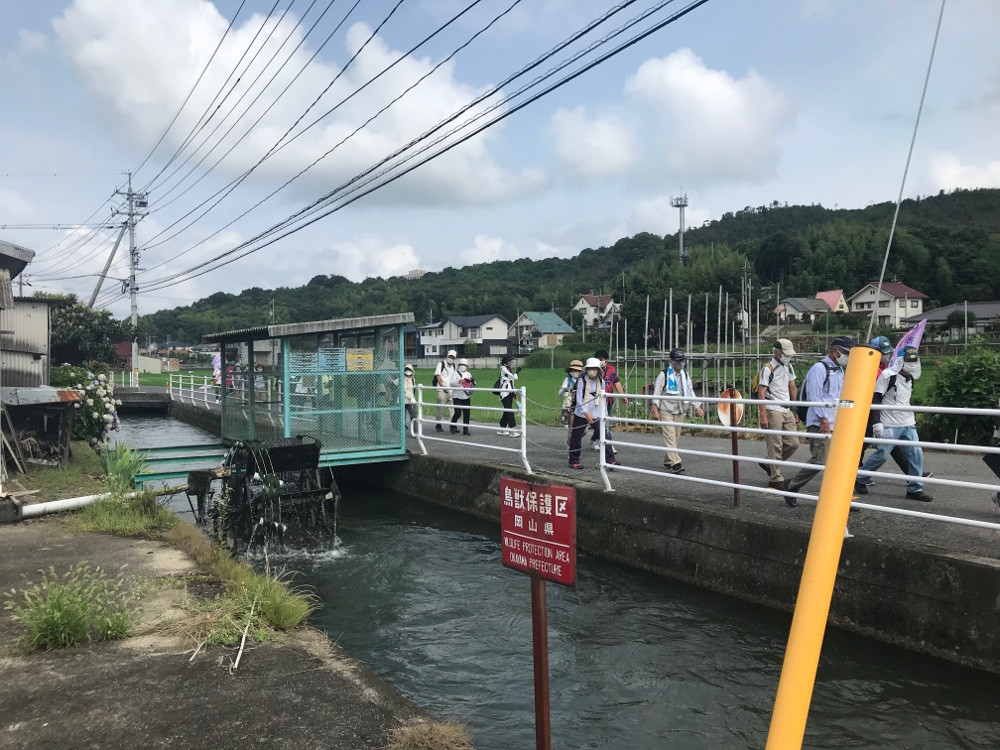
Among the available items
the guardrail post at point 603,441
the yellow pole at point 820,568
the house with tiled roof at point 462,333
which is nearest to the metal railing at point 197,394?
the guardrail post at point 603,441

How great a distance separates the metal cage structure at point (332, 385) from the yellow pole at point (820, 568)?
1091 cm

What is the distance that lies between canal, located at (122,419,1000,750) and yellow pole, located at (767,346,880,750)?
11.9ft

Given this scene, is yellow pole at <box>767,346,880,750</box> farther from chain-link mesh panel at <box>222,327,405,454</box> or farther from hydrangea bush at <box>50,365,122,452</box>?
hydrangea bush at <box>50,365,122,452</box>

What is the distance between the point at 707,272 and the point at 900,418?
70.8 meters

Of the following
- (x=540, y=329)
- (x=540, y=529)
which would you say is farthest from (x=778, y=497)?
(x=540, y=329)

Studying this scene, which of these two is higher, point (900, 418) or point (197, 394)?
point (900, 418)

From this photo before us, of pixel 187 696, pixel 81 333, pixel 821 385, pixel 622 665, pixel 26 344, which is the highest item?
pixel 81 333

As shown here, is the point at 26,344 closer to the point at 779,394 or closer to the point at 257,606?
the point at 257,606

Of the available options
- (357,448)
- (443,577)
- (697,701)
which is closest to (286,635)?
(697,701)

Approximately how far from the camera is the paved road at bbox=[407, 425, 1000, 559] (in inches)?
270

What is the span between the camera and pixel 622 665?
253 inches

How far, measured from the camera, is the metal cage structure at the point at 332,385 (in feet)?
42.3

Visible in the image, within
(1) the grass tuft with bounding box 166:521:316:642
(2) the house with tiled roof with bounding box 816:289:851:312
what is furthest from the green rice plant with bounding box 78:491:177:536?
(2) the house with tiled roof with bounding box 816:289:851:312

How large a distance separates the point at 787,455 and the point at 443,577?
419 cm
